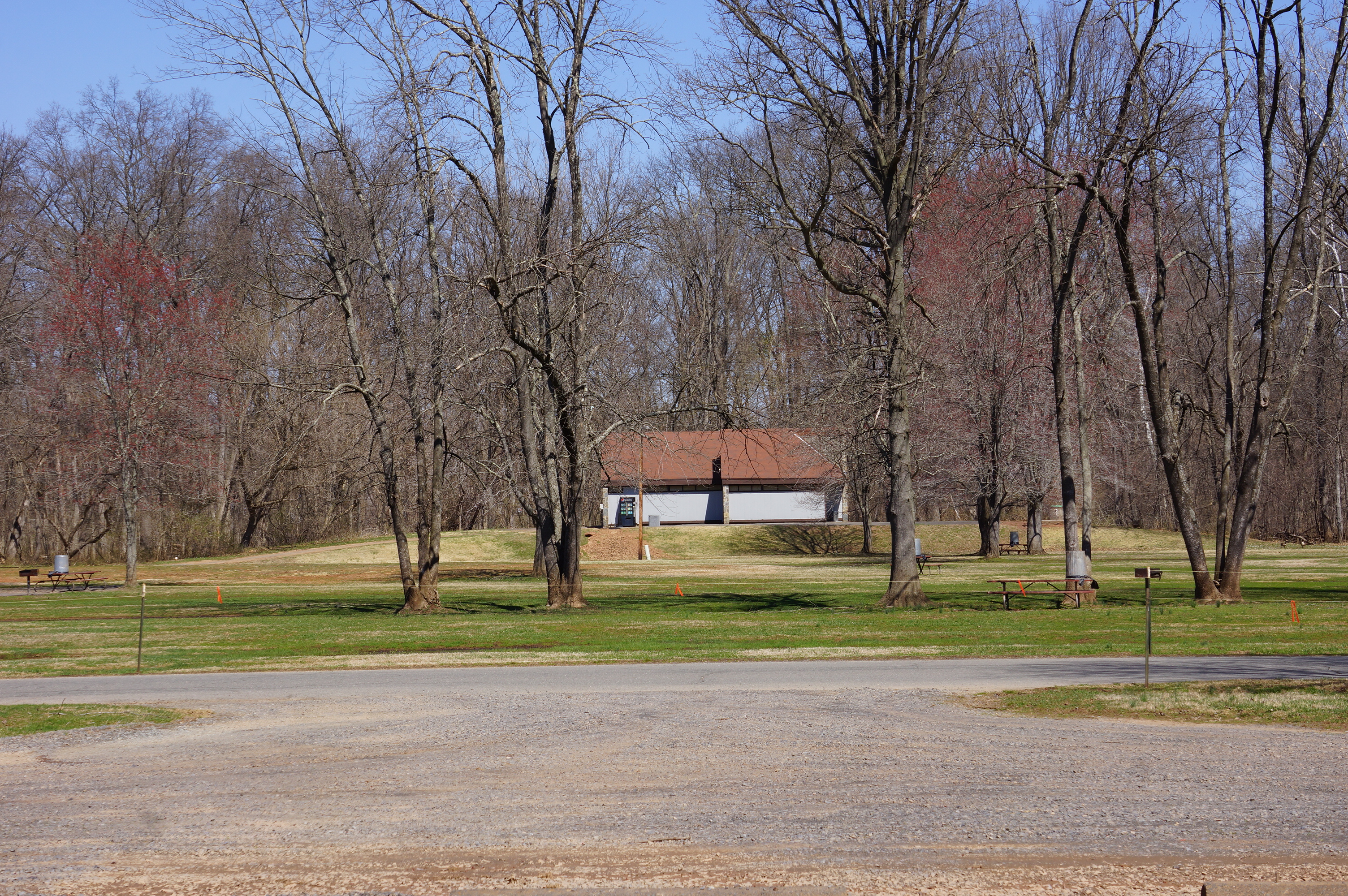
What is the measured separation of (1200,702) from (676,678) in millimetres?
6512

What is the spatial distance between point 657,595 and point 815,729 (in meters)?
20.6

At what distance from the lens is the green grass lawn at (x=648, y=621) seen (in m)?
17.7

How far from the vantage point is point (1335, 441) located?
5681cm

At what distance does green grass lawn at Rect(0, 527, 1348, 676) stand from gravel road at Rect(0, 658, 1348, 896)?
5578 millimetres

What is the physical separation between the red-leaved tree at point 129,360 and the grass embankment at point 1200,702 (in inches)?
1318

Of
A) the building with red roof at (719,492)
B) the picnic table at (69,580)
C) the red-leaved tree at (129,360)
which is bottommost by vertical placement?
the picnic table at (69,580)

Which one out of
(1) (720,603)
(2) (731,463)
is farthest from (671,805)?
(2) (731,463)

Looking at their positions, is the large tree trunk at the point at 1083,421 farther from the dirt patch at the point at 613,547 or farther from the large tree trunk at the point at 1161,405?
the dirt patch at the point at 613,547

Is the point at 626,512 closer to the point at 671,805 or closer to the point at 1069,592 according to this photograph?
the point at 1069,592

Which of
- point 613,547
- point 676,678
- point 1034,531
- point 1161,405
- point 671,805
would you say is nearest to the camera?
point 671,805

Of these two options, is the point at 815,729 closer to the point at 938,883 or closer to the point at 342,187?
the point at 938,883

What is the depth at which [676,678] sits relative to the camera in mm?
14797

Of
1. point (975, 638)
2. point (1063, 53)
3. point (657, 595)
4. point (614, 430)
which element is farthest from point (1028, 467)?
point (975, 638)

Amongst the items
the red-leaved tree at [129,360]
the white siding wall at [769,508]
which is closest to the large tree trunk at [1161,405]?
the red-leaved tree at [129,360]
